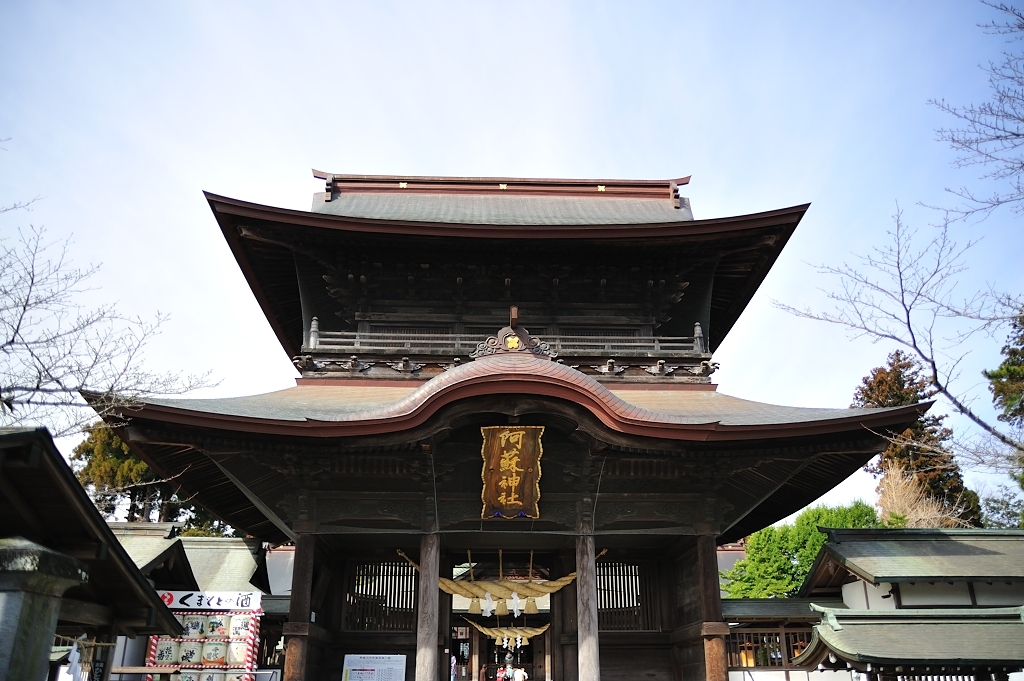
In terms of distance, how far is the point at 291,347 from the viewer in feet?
69.2

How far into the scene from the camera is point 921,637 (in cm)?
1090

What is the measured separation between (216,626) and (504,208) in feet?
39.3

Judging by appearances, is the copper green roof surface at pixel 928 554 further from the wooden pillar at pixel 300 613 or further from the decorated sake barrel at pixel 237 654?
the decorated sake barrel at pixel 237 654

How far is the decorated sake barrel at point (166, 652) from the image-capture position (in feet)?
46.9

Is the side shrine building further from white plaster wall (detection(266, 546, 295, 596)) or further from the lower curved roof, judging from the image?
white plaster wall (detection(266, 546, 295, 596))

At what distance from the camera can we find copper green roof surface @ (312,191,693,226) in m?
18.6

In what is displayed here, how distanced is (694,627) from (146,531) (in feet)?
39.6

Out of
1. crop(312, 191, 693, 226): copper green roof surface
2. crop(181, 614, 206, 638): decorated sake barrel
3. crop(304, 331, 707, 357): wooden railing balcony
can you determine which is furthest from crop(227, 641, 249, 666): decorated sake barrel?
crop(312, 191, 693, 226): copper green roof surface

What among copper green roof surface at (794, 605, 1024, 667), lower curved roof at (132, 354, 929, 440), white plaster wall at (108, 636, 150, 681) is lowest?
white plaster wall at (108, 636, 150, 681)

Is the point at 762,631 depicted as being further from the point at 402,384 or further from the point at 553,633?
the point at 402,384

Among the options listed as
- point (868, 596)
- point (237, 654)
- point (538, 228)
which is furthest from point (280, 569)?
point (868, 596)

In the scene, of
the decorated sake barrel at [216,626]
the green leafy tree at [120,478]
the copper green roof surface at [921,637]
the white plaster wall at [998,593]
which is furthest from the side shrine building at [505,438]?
the green leafy tree at [120,478]

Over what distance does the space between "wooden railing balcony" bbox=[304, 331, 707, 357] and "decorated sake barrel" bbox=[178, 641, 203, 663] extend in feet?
20.5

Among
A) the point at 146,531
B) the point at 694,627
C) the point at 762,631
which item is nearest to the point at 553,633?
the point at 694,627
